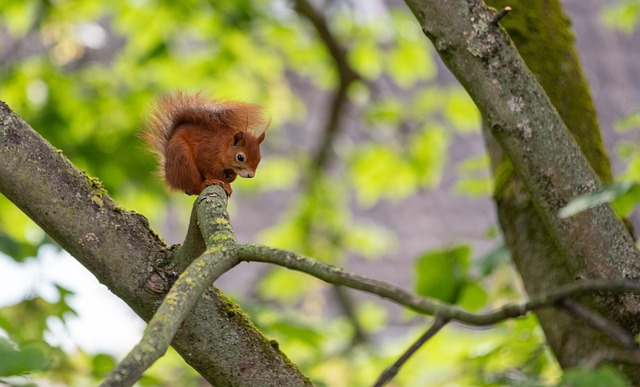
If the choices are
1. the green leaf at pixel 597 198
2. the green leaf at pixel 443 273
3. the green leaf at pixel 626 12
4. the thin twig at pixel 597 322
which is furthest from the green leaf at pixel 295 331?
the green leaf at pixel 626 12

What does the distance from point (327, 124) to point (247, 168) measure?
2.80m

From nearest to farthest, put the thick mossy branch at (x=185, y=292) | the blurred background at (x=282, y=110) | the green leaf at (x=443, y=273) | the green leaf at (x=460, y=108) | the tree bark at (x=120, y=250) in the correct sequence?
the thick mossy branch at (x=185, y=292) < the tree bark at (x=120, y=250) < the green leaf at (x=443, y=273) < the blurred background at (x=282, y=110) < the green leaf at (x=460, y=108)

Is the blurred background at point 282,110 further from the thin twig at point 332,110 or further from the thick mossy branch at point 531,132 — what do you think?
the thick mossy branch at point 531,132

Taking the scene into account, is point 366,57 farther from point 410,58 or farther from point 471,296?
point 471,296

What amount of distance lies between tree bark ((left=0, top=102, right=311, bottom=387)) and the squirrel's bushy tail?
41cm

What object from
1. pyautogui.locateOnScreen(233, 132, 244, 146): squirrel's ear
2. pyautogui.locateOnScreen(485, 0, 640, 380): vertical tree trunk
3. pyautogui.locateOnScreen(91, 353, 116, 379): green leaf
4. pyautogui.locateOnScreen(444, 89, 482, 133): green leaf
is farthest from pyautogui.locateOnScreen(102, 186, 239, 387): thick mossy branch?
pyautogui.locateOnScreen(444, 89, 482, 133): green leaf

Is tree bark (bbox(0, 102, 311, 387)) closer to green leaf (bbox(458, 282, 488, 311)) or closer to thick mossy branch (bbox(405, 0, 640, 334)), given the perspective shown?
thick mossy branch (bbox(405, 0, 640, 334))

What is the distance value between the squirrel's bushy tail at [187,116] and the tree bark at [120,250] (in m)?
0.41

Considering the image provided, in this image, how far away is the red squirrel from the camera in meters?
1.67

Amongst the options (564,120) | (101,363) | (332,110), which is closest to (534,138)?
(564,120)

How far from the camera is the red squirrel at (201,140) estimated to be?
1.67m

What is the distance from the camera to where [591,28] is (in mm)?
7125

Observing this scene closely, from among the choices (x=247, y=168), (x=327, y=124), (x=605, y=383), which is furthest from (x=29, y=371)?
(x=327, y=124)

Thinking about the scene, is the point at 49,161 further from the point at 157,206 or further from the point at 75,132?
the point at 157,206
